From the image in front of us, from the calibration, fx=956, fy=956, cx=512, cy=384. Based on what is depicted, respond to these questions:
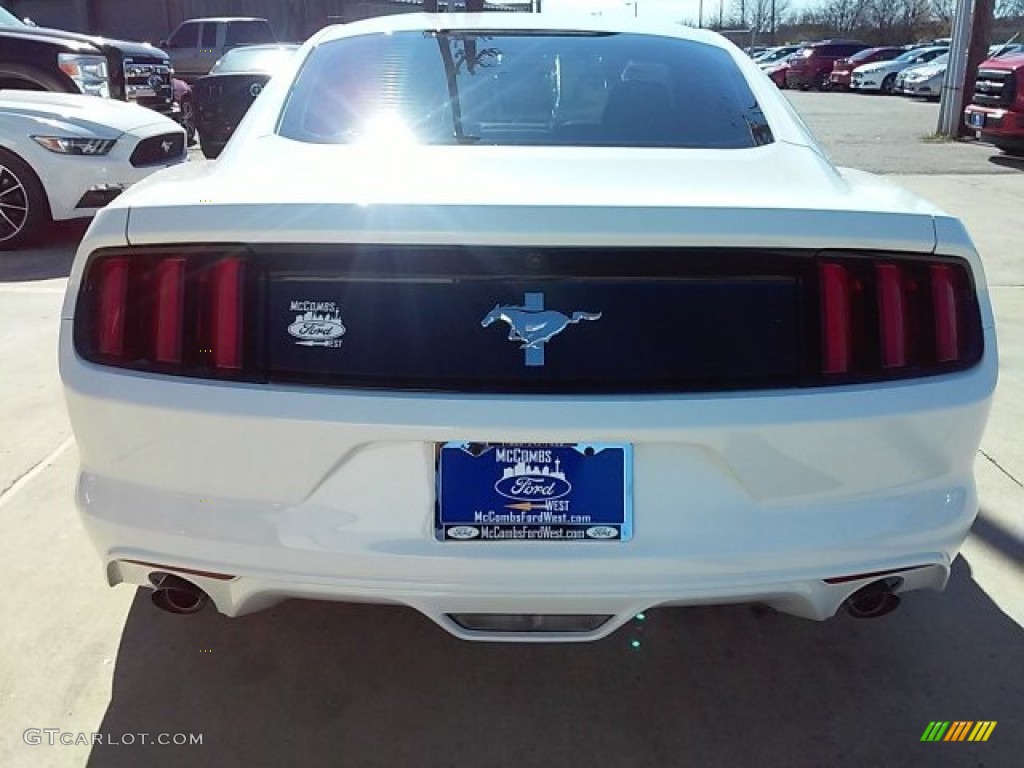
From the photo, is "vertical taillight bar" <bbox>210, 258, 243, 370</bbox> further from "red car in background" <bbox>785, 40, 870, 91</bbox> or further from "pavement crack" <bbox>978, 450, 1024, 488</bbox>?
"red car in background" <bbox>785, 40, 870, 91</bbox>

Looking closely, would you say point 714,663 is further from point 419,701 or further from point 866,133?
point 866,133

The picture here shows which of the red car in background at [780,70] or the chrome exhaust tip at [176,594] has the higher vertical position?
the chrome exhaust tip at [176,594]

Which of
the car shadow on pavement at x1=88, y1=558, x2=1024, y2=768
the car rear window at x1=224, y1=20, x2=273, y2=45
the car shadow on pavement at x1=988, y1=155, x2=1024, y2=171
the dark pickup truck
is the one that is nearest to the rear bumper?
the car shadow on pavement at x1=88, y1=558, x2=1024, y2=768

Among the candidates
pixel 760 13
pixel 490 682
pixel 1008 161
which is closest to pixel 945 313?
pixel 490 682

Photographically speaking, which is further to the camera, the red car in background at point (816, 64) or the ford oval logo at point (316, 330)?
the red car in background at point (816, 64)

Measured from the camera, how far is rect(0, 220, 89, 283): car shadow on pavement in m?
6.63

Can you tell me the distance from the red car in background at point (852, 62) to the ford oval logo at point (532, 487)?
1337 inches

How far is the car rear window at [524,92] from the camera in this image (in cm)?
259

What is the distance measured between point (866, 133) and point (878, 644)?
52.4ft

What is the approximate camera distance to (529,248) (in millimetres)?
1859

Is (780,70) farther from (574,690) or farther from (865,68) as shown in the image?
(574,690)

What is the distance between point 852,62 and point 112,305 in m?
34.9

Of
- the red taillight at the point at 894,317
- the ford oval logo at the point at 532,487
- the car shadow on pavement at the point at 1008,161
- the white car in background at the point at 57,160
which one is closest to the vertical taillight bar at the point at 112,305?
the ford oval logo at the point at 532,487

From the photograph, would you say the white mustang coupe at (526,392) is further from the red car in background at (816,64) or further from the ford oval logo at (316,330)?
Answer: the red car in background at (816,64)
